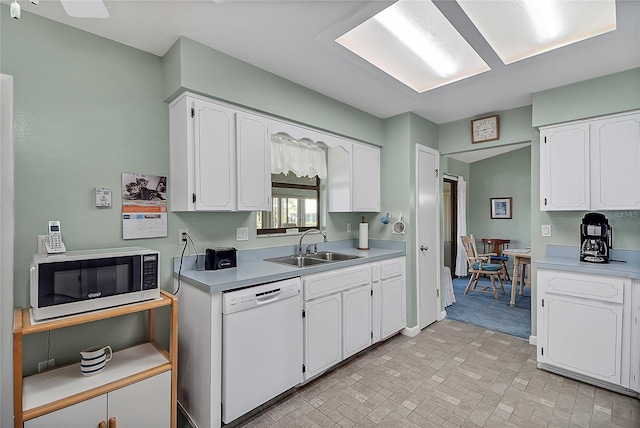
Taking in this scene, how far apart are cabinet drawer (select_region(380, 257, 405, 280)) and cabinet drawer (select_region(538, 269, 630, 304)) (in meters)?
1.23

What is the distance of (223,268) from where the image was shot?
2.26 meters

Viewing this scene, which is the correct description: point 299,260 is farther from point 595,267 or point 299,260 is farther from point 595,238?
point 595,238

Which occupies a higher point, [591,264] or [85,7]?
[85,7]

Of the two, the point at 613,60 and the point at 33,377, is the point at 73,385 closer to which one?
the point at 33,377

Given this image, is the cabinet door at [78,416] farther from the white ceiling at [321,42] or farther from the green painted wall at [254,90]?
the white ceiling at [321,42]

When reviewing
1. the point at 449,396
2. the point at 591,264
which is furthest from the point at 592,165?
the point at 449,396

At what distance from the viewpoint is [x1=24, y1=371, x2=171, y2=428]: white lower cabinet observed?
146 centimetres

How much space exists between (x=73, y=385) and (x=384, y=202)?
3073mm

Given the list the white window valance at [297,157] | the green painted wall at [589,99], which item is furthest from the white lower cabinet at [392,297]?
the green painted wall at [589,99]

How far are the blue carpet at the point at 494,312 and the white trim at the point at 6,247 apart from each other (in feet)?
13.3

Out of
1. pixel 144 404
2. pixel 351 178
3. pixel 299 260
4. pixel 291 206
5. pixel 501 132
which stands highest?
pixel 501 132

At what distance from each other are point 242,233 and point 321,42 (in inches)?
62.7

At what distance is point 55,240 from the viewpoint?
1.71 metres

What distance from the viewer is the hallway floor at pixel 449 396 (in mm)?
2002
